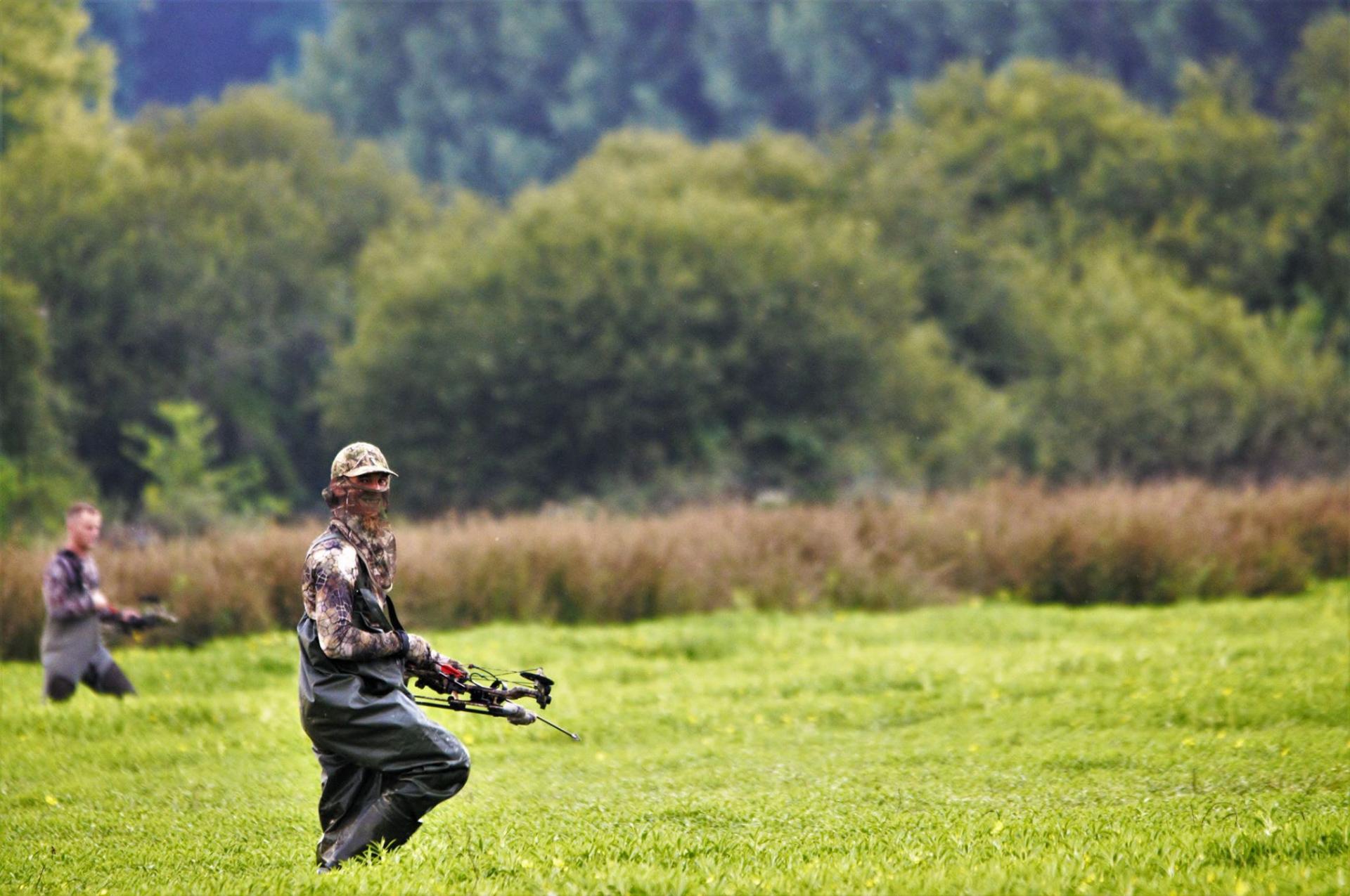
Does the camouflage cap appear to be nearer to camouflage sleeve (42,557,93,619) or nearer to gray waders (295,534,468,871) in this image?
gray waders (295,534,468,871)

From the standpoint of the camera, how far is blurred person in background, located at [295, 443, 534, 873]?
25.3 feet

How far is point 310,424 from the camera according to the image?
161ft

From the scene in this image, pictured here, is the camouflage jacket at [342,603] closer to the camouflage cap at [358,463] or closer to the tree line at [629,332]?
the camouflage cap at [358,463]

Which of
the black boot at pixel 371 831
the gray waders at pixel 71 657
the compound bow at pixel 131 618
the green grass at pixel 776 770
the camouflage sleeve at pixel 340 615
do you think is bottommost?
the green grass at pixel 776 770

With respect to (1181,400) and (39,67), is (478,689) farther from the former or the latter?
(39,67)

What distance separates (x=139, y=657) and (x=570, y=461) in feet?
82.3

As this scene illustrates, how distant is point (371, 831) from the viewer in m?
7.89

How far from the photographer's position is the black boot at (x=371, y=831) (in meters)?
7.88

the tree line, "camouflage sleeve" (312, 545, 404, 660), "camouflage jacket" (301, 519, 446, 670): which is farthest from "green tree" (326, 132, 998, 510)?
"camouflage sleeve" (312, 545, 404, 660)

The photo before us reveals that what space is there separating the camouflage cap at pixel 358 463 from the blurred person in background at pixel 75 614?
6576mm

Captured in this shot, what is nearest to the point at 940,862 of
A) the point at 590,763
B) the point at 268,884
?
the point at 268,884

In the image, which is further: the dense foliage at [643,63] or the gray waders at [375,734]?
the dense foliage at [643,63]

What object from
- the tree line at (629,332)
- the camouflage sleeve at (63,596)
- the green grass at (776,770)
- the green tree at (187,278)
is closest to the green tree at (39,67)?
the tree line at (629,332)

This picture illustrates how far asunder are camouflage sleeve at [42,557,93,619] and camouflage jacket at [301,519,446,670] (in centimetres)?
669
